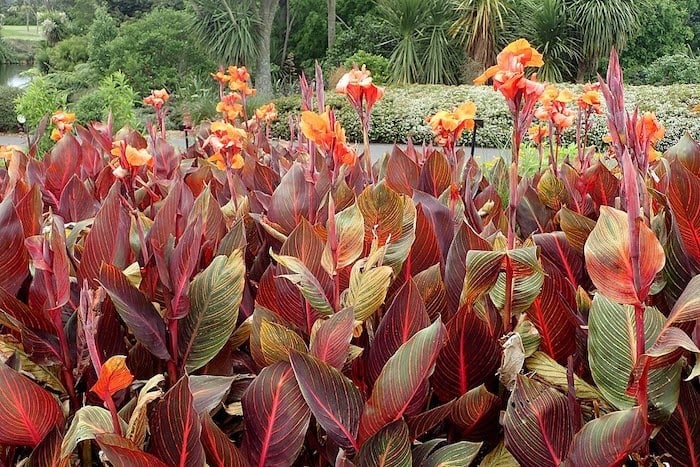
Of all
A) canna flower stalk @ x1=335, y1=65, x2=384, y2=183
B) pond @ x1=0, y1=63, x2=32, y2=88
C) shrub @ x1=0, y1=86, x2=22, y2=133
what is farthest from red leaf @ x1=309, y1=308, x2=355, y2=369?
→ pond @ x1=0, y1=63, x2=32, y2=88

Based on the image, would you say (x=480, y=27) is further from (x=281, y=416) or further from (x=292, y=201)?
(x=281, y=416)

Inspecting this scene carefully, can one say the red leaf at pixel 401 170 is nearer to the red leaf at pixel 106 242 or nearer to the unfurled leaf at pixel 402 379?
the red leaf at pixel 106 242

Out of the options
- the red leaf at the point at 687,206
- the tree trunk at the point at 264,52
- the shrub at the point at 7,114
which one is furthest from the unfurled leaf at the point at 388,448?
the shrub at the point at 7,114

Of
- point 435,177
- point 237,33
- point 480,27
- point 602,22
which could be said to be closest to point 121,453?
point 435,177

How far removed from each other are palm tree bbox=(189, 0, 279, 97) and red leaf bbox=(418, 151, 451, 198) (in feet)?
53.0

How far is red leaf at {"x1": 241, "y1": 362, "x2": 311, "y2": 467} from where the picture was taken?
28.0 inches

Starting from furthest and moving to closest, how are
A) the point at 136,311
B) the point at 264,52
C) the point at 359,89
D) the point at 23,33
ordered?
the point at 23,33, the point at 264,52, the point at 359,89, the point at 136,311

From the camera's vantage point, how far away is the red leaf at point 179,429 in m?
0.65

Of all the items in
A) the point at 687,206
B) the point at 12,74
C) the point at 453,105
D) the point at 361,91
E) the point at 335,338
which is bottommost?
the point at 12,74

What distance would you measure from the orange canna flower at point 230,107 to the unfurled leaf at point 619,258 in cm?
227

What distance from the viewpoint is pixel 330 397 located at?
69 centimetres

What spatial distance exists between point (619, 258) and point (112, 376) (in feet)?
1.61

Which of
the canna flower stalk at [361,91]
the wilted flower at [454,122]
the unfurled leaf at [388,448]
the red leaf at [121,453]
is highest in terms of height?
the canna flower stalk at [361,91]

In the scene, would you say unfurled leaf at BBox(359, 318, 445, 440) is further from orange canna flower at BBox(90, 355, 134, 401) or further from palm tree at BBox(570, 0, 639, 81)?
palm tree at BBox(570, 0, 639, 81)
